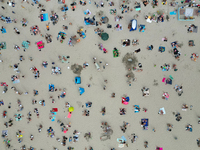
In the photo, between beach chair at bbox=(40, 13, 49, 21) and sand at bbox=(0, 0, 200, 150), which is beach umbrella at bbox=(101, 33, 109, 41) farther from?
beach chair at bbox=(40, 13, 49, 21)

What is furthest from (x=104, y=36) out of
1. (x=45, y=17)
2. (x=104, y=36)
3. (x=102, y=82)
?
(x=45, y=17)

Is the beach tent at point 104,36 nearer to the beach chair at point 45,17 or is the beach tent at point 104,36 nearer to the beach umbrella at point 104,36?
the beach umbrella at point 104,36

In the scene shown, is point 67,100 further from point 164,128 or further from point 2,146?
point 164,128

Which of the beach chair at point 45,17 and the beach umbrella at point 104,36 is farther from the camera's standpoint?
the beach chair at point 45,17

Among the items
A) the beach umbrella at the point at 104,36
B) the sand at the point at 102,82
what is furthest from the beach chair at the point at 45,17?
the beach umbrella at the point at 104,36

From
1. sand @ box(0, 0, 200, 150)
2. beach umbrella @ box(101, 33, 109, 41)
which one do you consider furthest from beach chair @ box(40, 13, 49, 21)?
beach umbrella @ box(101, 33, 109, 41)

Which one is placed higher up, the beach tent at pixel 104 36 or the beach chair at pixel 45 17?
the beach chair at pixel 45 17

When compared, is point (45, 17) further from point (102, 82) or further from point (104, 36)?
point (102, 82)

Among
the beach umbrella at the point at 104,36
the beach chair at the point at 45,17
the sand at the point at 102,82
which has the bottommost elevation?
the sand at the point at 102,82
